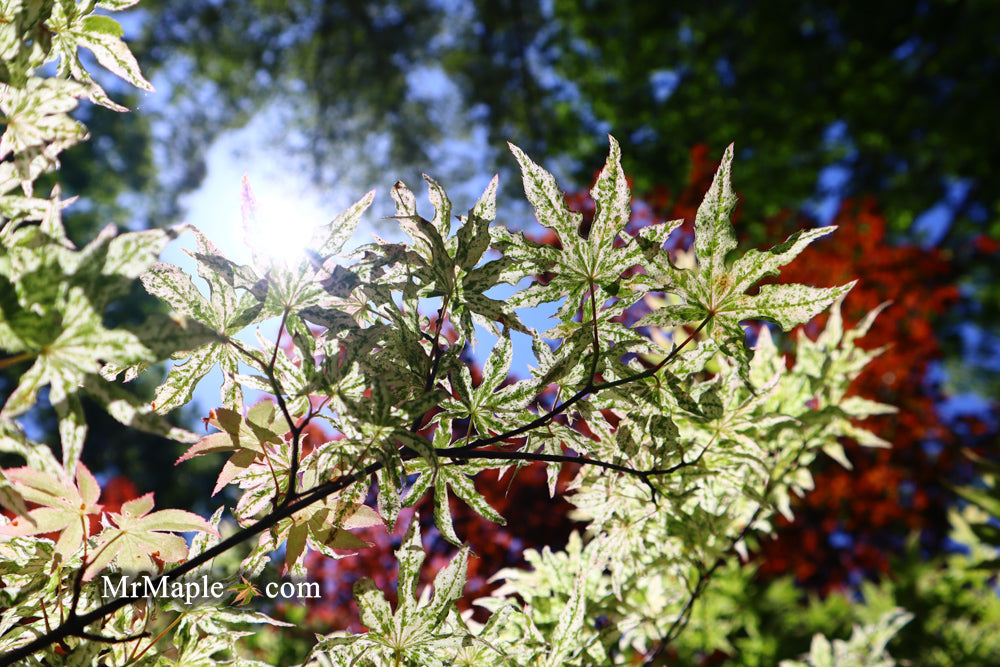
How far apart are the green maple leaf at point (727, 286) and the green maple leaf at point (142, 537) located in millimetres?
599

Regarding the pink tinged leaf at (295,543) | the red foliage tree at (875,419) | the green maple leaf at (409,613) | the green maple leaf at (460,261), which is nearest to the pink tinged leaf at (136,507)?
the pink tinged leaf at (295,543)

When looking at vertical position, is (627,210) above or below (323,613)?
below

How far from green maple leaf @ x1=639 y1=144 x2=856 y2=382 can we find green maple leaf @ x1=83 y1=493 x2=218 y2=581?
60cm

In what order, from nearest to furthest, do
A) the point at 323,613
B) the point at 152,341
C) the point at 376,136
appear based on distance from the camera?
the point at 152,341, the point at 323,613, the point at 376,136

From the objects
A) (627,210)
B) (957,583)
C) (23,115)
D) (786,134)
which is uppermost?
(786,134)

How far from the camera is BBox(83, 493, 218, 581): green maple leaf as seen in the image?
68 centimetres

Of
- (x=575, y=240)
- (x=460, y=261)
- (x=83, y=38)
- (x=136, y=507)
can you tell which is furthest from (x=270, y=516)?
(x=83, y=38)

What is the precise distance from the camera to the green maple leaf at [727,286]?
635 millimetres

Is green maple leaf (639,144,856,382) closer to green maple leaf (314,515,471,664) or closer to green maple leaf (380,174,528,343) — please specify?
green maple leaf (380,174,528,343)

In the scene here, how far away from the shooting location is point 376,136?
841 centimetres

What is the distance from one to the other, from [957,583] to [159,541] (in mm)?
3609

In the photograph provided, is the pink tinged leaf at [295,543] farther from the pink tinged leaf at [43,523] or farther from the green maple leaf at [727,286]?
the green maple leaf at [727,286]

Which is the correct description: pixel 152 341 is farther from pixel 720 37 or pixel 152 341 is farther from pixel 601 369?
pixel 720 37

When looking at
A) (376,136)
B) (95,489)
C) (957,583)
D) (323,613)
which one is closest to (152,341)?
(95,489)
